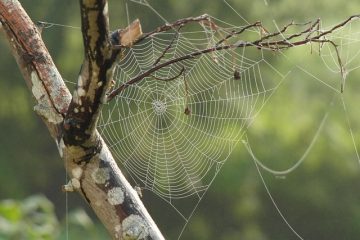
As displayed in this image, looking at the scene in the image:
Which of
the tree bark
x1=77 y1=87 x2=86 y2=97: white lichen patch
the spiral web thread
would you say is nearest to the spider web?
the spiral web thread

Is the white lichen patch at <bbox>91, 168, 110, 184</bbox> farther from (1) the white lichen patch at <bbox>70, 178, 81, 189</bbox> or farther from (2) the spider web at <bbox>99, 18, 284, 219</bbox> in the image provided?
(2) the spider web at <bbox>99, 18, 284, 219</bbox>

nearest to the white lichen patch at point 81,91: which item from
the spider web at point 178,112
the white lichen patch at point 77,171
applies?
the white lichen patch at point 77,171

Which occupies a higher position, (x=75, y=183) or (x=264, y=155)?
(x=264, y=155)

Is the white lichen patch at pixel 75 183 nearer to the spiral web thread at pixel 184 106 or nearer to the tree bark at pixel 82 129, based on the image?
the tree bark at pixel 82 129

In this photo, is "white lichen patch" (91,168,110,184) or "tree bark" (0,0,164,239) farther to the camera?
"white lichen patch" (91,168,110,184)

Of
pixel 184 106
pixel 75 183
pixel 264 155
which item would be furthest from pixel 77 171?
pixel 264 155

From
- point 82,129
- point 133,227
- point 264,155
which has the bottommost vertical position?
point 133,227

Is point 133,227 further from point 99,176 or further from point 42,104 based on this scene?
point 42,104
